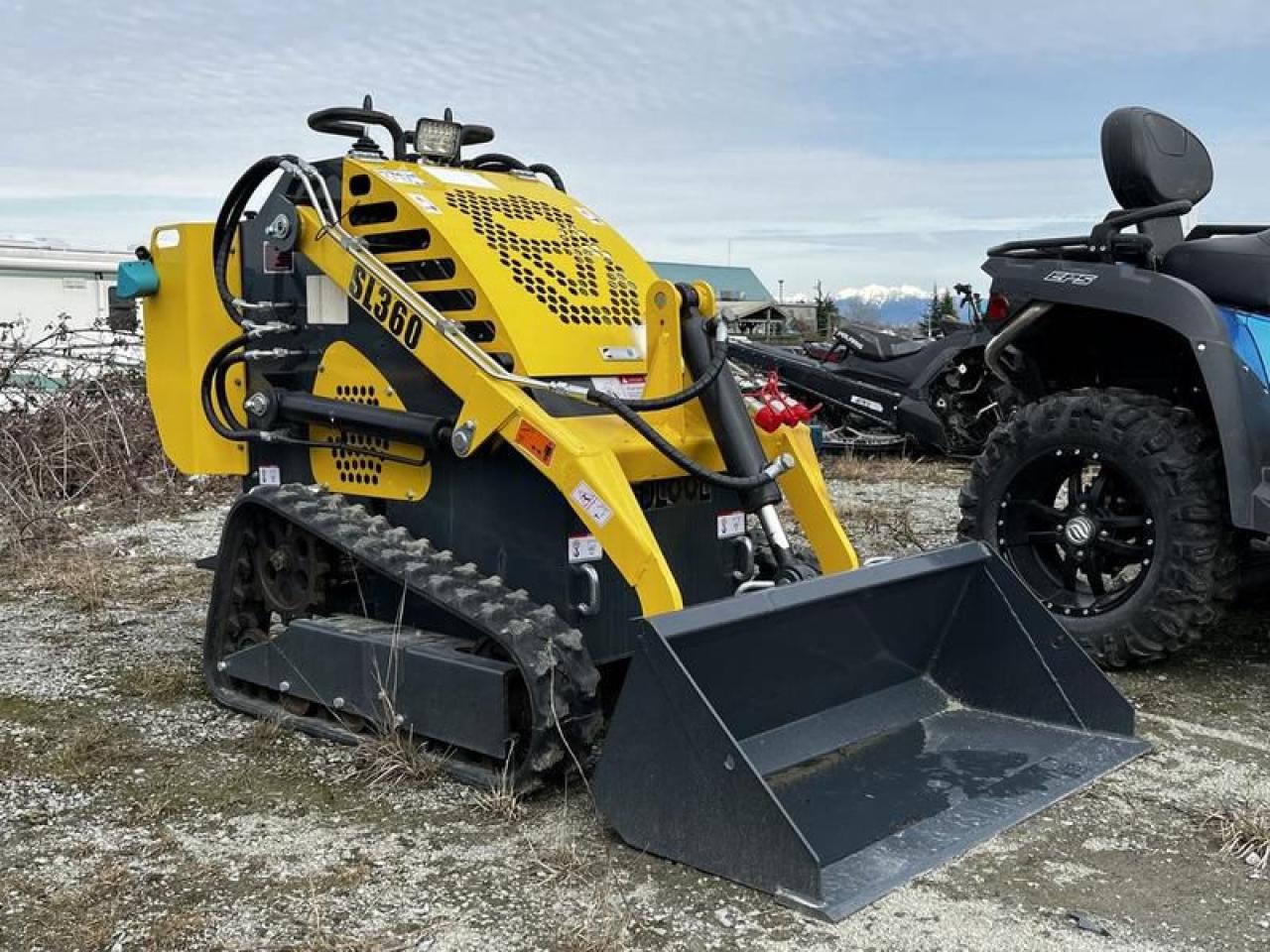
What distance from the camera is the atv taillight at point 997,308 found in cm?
557

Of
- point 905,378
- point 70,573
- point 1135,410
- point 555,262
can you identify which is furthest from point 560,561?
point 905,378

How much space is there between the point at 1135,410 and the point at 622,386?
1.91 metres

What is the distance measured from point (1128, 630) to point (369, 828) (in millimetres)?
2802

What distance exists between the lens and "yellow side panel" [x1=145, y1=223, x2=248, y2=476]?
A: 5.06 metres

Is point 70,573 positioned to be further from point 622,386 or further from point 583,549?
point 583,549

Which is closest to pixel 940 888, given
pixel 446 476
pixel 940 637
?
pixel 940 637

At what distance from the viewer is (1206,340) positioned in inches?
189

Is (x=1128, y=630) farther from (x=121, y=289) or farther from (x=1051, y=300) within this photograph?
(x=121, y=289)

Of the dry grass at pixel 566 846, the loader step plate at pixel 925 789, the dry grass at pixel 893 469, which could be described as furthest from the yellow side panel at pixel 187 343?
the dry grass at pixel 893 469

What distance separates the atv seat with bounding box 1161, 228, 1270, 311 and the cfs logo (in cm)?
38

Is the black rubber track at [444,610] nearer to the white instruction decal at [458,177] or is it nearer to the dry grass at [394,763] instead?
the dry grass at [394,763]

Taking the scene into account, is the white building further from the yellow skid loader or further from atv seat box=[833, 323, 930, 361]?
the yellow skid loader

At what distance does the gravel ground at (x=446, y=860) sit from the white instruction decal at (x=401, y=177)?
1830 mm

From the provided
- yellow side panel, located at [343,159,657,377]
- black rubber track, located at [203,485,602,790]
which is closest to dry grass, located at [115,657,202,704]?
black rubber track, located at [203,485,602,790]
